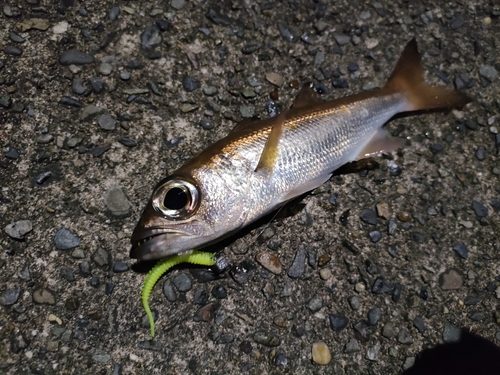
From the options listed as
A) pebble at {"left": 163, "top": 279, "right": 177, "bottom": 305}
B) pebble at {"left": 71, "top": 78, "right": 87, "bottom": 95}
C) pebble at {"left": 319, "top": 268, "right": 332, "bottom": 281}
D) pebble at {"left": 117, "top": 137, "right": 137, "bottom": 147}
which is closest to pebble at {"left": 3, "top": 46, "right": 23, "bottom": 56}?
pebble at {"left": 71, "top": 78, "right": 87, "bottom": 95}

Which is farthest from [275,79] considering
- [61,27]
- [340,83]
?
[61,27]

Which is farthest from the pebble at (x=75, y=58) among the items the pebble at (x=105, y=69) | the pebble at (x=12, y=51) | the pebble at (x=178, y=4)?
the pebble at (x=178, y=4)

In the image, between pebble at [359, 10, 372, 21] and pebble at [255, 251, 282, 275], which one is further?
pebble at [359, 10, 372, 21]

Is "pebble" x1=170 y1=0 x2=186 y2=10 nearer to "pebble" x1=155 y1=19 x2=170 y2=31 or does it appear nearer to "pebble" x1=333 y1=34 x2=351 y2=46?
"pebble" x1=155 y1=19 x2=170 y2=31

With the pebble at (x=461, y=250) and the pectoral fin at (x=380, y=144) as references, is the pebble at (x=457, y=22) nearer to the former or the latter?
the pectoral fin at (x=380, y=144)

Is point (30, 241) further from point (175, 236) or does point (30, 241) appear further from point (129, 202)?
Result: point (175, 236)
